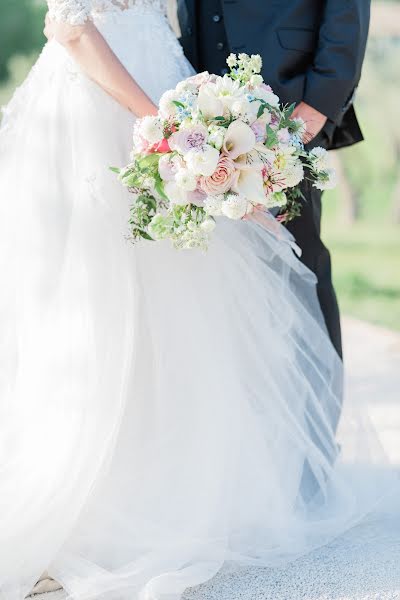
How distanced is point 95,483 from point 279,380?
0.62 metres

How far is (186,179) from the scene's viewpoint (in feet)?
6.82

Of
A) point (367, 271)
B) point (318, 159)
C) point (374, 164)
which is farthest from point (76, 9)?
point (374, 164)

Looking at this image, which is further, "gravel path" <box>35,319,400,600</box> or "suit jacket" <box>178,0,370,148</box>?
"suit jacket" <box>178,0,370,148</box>

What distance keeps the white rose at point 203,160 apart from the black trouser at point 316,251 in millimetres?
857

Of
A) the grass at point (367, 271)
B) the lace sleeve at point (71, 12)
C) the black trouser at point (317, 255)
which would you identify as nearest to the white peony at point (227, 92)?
the lace sleeve at point (71, 12)

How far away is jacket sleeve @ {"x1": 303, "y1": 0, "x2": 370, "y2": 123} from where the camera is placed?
2.61 m

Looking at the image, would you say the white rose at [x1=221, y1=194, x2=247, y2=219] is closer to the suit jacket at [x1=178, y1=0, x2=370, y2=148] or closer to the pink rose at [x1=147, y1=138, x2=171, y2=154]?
the pink rose at [x1=147, y1=138, x2=171, y2=154]

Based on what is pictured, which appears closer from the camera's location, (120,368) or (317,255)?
(120,368)

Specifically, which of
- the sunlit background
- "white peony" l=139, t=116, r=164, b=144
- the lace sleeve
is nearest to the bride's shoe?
"white peony" l=139, t=116, r=164, b=144

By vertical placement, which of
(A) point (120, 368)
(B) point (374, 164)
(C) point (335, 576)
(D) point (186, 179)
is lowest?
(B) point (374, 164)

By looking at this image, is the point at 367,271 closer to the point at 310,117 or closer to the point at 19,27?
the point at 19,27

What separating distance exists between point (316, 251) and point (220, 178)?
3.14 feet

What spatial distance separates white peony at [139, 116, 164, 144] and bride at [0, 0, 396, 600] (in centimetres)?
26

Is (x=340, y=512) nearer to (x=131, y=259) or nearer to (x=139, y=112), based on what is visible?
(x=131, y=259)
